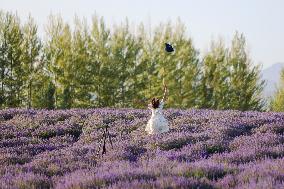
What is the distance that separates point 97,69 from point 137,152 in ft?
91.8

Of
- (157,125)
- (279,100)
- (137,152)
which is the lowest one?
(137,152)

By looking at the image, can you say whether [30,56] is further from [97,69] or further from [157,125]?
[157,125]

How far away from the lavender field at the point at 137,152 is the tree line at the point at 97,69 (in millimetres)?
17610

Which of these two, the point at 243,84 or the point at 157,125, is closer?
the point at 157,125

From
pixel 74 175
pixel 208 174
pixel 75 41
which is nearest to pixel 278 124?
pixel 208 174

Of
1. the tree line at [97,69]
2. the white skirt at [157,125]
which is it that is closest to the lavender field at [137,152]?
the white skirt at [157,125]

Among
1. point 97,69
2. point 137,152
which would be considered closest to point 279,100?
point 97,69

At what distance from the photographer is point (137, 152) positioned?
11.7m

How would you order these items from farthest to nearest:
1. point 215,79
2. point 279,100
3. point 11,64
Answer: point 279,100 < point 215,79 < point 11,64

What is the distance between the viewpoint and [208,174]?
26.8 feet

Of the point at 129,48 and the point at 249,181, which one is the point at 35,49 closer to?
the point at 129,48

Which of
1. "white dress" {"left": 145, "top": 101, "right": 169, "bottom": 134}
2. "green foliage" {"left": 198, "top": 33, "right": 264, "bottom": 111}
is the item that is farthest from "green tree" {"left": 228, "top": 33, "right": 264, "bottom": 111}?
"white dress" {"left": 145, "top": 101, "right": 169, "bottom": 134}

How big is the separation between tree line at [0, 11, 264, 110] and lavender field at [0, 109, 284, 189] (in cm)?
1761

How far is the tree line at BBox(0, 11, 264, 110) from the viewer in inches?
1527
